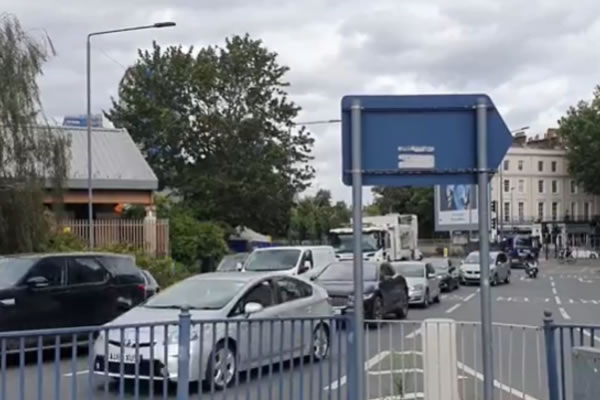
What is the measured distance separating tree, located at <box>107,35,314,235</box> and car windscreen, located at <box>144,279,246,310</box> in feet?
111

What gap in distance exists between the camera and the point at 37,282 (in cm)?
1530

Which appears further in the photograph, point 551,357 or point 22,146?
point 22,146

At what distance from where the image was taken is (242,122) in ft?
159

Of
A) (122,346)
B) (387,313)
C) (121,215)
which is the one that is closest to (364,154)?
(122,346)

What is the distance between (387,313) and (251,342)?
16.3 meters

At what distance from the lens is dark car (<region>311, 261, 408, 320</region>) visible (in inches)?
832

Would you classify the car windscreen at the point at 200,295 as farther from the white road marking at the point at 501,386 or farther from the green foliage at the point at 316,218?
the green foliage at the point at 316,218

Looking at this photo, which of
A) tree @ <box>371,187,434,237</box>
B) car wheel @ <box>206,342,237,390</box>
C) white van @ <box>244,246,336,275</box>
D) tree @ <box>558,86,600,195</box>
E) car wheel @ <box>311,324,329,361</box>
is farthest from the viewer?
tree @ <box>371,187,434,237</box>

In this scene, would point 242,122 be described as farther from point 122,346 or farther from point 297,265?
point 122,346

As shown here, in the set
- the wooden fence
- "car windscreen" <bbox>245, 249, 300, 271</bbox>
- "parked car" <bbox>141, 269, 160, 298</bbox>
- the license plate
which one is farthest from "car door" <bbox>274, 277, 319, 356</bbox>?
the wooden fence

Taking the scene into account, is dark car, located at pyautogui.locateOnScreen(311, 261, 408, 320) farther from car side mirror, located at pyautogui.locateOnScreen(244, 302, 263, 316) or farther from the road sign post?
the road sign post

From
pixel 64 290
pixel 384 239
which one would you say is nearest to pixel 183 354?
pixel 64 290

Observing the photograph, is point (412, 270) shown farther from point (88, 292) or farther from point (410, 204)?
point (410, 204)

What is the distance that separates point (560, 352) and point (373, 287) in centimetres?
1434
